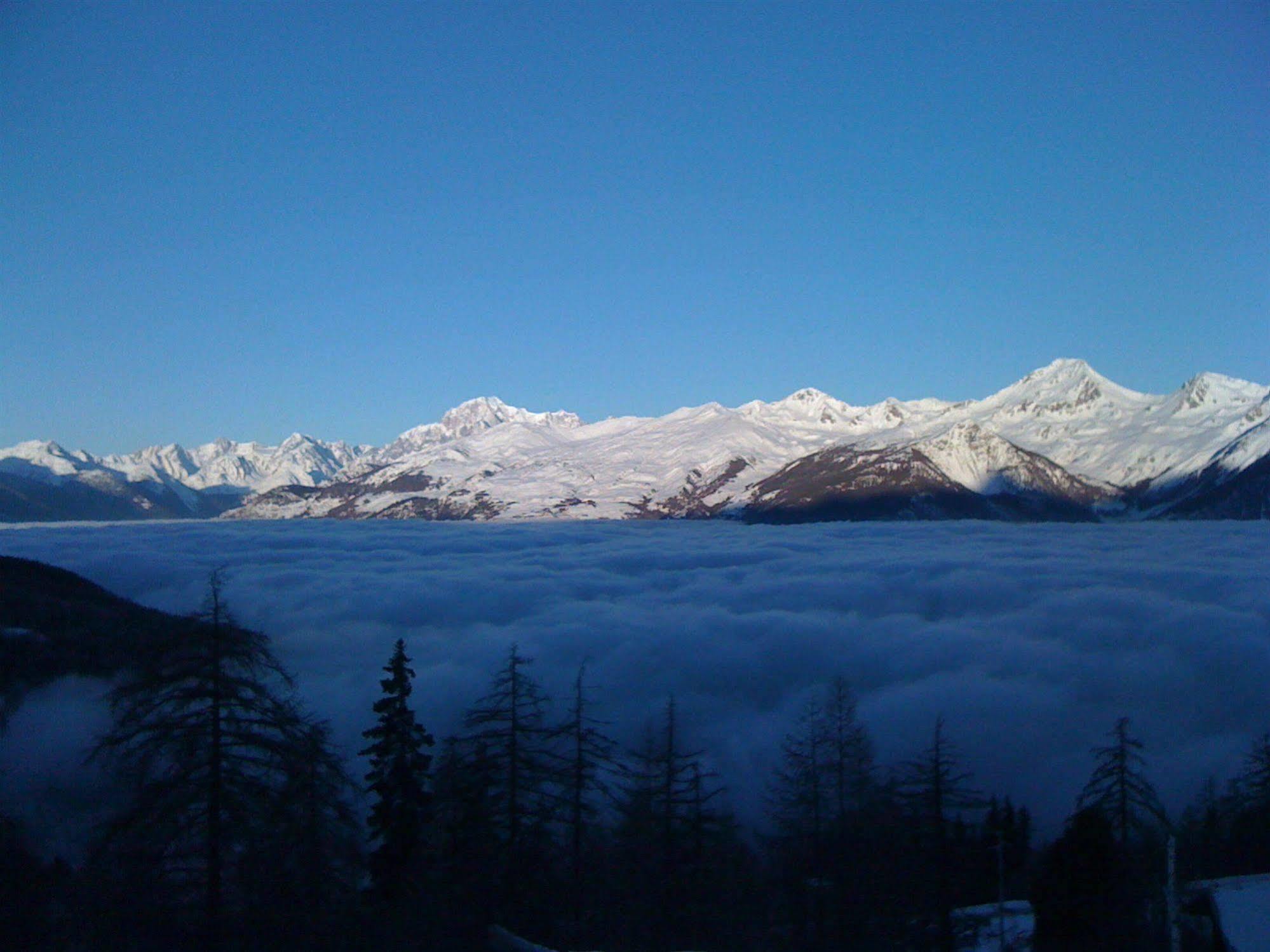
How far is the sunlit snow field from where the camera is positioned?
217 feet

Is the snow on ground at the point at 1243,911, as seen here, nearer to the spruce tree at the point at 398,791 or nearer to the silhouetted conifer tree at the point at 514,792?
the silhouetted conifer tree at the point at 514,792

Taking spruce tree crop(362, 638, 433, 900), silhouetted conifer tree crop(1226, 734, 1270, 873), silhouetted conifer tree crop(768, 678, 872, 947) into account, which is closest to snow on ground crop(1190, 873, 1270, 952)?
silhouetted conifer tree crop(1226, 734, 1270, 873)

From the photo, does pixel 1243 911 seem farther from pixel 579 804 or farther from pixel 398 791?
pixel 398 791

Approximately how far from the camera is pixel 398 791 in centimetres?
2748

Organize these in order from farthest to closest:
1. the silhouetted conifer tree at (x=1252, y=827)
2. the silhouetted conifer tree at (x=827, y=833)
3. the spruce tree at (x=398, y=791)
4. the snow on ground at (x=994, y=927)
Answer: the silhouetted conifer tree at (x=1252, y=827)
the silhouetted conifer tree at (x=827, y=833)
the spruce tree at (x=398, y=791)
the snow on ground at (x=994, y=927)

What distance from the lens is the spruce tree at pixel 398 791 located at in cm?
2684

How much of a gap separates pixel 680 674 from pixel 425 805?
5961 centimetres

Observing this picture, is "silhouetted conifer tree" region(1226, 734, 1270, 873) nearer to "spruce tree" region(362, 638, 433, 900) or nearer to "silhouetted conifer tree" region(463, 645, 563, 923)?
"silhouetted conifer tree" region(463, 645, 563, 923)

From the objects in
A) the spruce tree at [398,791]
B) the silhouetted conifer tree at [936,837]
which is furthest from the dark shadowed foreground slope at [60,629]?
the silhouetted conifer tree at [936,837]

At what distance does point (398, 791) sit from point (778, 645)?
7153 centimetres

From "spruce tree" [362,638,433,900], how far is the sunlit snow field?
11933 mm

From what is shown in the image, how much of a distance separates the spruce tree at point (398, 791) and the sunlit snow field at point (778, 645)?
11933mm

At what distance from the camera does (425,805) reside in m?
28.2

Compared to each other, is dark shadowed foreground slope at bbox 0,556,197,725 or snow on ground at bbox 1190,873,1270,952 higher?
dark shadowed foreground slope at bbox 0,556,197,725
